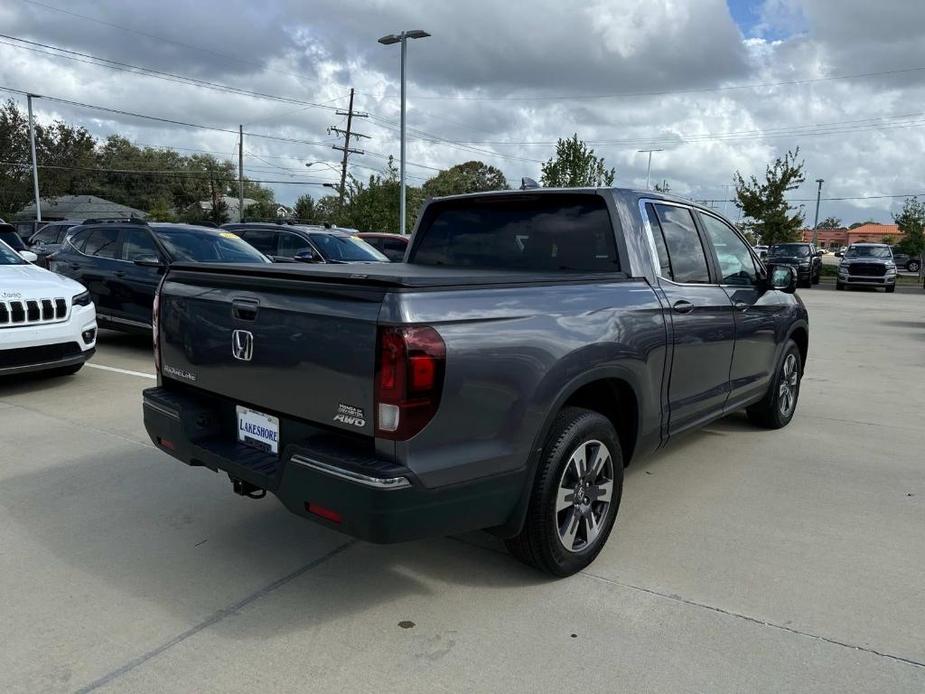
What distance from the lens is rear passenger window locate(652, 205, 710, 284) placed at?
4312 mm

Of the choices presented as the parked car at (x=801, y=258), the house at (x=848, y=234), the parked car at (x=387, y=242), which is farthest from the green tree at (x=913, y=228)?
the house at (x=848, y=234)

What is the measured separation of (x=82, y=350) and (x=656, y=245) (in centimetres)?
571

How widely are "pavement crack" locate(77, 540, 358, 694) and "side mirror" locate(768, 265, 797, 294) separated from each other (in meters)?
3.77

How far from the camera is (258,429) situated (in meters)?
3.23

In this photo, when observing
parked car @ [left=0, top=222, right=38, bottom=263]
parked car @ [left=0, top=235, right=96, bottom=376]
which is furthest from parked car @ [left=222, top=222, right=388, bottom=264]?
parked car @ [left=0, top=235, right=96, bottom=376]

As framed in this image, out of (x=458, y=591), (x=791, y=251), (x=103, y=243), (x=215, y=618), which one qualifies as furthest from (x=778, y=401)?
(x=791, y=251)

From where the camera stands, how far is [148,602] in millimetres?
3139

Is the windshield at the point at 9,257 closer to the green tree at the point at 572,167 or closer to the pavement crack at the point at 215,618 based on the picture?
the pavement crack at the point at 215,618

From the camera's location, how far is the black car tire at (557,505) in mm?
3154

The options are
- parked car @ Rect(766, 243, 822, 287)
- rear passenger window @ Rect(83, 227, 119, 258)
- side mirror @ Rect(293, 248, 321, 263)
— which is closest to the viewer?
rear passenger window @ Rect(83, 227, 119, 258)

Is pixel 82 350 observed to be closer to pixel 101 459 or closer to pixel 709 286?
pixel 101 459

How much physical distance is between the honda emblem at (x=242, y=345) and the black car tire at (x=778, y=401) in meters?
4.25

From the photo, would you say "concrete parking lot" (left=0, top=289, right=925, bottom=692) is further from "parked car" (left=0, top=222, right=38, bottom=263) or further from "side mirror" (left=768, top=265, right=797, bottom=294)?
"parked car" (left=0, top=222, right=38, bottom=263)

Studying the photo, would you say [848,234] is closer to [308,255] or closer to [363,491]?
[308,255]
